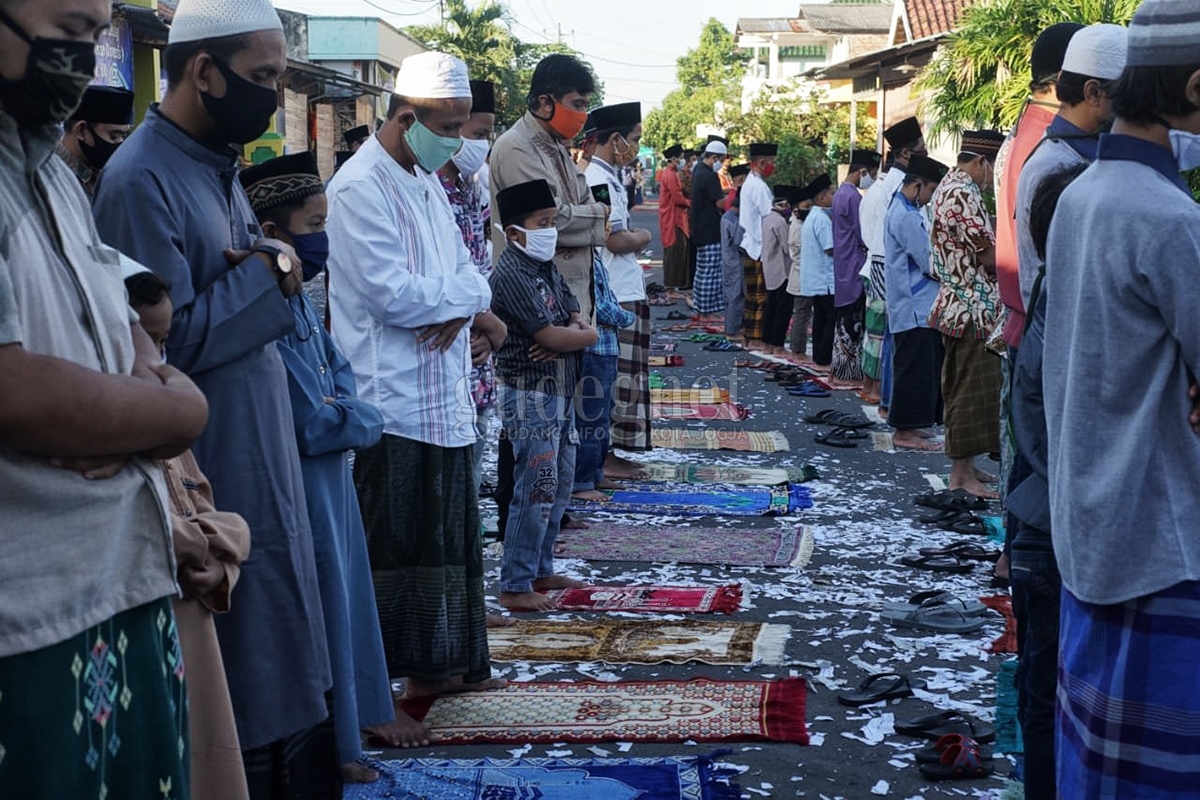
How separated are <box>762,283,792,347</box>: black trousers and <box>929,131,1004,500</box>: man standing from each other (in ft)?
23.2

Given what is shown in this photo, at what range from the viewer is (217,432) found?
307 centimetres

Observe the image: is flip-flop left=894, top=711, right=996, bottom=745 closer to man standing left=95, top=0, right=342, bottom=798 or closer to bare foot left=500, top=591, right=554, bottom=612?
bare foot left=500, top=591, right=554, bottom=612

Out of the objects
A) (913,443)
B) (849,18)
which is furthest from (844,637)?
(849,18)

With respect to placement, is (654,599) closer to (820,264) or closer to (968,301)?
(968,301)

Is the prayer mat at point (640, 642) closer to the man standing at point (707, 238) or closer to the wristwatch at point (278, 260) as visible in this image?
the wristwatch at point (278, 260)

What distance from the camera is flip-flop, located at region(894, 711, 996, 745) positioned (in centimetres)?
441

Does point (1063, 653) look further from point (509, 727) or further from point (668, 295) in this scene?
point (668, 295)

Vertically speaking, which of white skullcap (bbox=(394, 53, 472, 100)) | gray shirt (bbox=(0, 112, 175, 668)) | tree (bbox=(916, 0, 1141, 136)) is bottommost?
gray shirt (bbox=(0, 112, 175, 668))

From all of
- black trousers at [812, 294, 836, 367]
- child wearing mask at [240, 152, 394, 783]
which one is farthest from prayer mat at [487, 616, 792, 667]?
black trousers at [812, 294, 836, 367]

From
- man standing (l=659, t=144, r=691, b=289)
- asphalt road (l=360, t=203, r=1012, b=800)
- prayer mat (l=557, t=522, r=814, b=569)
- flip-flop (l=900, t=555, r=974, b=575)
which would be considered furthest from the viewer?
man standing (l=659, t=144, r=691, b=289)

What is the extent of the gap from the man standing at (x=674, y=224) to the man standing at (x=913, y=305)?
11.5m

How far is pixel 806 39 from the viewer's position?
77438 mm

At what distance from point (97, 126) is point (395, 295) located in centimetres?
206

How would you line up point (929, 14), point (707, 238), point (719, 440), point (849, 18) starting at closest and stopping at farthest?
point (719, 440) < point (707, 238) < point (929, 14) < point (849, 18)
